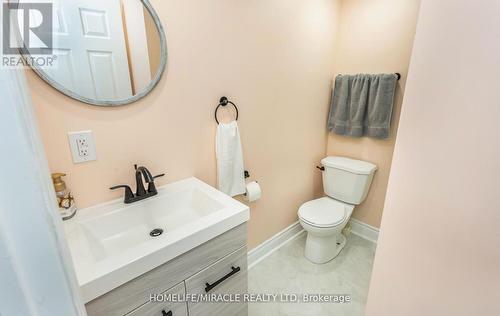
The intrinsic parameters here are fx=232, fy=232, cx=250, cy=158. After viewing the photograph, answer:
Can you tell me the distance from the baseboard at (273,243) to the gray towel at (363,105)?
39.1 inches

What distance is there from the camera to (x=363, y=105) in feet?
6.21

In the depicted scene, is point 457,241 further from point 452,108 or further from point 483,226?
point 452,108

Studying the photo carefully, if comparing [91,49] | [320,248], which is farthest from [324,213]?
[91,49]

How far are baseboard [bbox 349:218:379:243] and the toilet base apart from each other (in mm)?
438

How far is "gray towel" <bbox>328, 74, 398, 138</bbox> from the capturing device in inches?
70.1

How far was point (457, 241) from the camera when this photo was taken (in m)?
0.69

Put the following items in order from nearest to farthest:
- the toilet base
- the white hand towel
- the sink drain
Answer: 1. the sink drain
2. the white hand towel
3. the toilet base

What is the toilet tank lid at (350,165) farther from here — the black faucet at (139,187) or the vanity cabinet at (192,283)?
the black faucet at (139,187)

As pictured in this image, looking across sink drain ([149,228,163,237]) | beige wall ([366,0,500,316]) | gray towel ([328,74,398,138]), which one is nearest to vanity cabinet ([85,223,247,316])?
sink drain ([149,228,163,237])

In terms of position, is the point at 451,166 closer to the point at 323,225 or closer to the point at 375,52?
the point at 323,225

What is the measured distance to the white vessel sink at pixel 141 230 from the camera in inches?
28.0

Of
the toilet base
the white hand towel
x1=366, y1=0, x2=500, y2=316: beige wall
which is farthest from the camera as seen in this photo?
the toilet base

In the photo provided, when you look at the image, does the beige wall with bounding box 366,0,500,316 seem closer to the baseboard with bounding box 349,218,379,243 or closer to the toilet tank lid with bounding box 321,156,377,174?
the toilet tank lid with bounding box 321,156,377,174

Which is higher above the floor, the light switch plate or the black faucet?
the light switch plate
